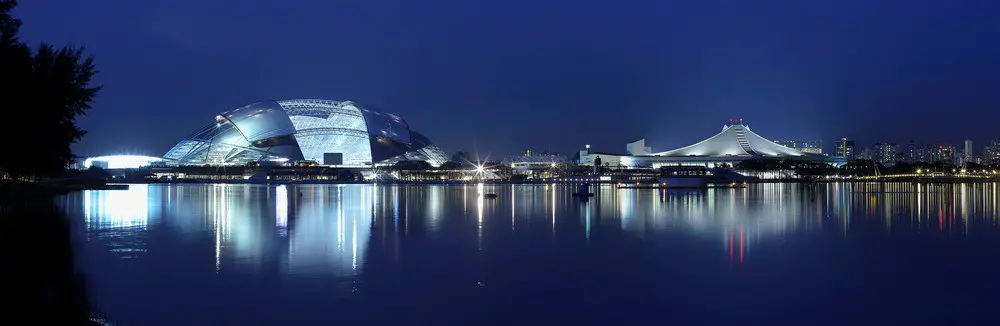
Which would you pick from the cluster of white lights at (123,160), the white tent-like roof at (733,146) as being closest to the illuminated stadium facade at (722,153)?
the white tent-like roof at (733,146)

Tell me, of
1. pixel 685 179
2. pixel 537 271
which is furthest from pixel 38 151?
pixel 685 179

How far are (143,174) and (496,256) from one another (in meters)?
69.4

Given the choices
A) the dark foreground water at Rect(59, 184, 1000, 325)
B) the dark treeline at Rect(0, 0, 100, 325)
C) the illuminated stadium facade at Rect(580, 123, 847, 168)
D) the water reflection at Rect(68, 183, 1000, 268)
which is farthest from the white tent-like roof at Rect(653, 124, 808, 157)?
the dark treeline at Rect(0, 0, 100, 325)

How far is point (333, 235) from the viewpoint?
16.1 metres

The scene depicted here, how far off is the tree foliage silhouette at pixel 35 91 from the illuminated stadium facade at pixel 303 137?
5891cm

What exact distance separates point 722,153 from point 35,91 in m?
118

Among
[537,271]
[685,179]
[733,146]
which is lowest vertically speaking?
[537,271]

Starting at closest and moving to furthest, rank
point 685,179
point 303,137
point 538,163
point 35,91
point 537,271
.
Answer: point 537,271
point 35,91
point 685,179
point 303,137
point 538,163

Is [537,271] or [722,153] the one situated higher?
[722,153]

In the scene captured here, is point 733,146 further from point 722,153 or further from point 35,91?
point 35,91

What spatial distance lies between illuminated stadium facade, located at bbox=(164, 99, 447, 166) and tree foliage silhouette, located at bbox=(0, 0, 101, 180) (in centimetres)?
5891

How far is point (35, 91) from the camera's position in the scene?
548 inches

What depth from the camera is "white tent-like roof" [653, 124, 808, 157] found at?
408ft

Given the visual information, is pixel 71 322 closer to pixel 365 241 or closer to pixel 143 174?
pixel 365 241
